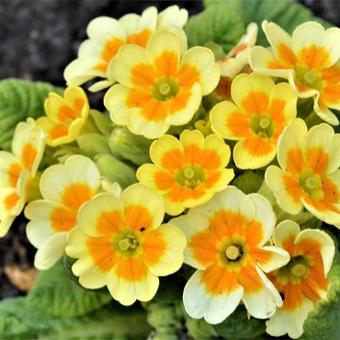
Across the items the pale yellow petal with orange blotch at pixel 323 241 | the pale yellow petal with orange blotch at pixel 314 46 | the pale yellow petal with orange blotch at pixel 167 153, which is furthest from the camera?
the pale yellow petal with orange blotch at pixel 314 46

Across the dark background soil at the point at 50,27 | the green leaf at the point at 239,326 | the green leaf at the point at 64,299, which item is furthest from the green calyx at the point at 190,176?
the dark background soil at the point at 50,27

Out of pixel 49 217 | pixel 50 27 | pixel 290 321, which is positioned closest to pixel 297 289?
pixel 290 321

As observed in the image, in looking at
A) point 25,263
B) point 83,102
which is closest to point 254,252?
point 83,102

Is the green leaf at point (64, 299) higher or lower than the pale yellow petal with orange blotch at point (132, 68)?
lower

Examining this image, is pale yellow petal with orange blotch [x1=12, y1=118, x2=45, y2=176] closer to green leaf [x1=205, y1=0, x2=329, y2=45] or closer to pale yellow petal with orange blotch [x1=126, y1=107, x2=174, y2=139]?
pale yellow petal with orange blotch [x1=126, y1=107, x2=174, y2=139]

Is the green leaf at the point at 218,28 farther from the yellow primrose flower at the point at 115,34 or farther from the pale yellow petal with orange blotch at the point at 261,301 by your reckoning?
the pale yellow petal with orange blotch at the point at 261,301

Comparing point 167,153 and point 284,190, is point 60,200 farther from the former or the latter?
point 284,190

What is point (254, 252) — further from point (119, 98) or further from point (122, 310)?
point (122, 310)

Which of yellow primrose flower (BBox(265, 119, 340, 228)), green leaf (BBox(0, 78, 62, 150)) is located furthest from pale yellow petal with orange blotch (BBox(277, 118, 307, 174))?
green leaf (BBox(0, 78, 62, 150))
